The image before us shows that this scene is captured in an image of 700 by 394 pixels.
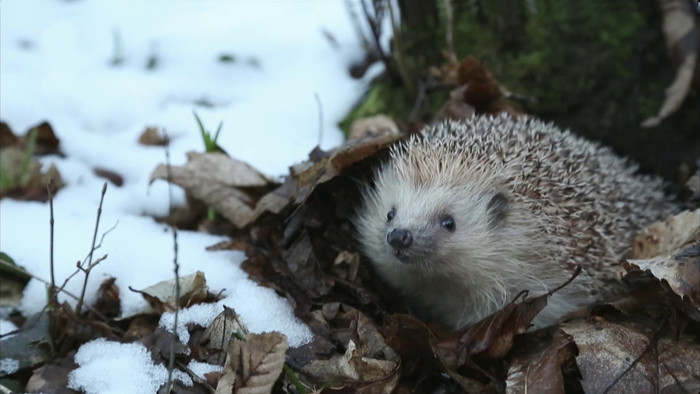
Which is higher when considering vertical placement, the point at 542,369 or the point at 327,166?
the point at 327,166

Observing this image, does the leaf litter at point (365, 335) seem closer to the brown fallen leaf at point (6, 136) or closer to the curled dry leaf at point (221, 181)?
the curled dry leaf at point (221, 181)

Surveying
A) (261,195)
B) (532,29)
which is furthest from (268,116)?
(532,29)

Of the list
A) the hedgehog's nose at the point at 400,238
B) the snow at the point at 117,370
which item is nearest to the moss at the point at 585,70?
the hedgehog's nose at the point at 400,238

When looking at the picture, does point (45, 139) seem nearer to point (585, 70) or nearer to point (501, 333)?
point (501, 333)

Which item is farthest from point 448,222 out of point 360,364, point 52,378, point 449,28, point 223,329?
point 449,28

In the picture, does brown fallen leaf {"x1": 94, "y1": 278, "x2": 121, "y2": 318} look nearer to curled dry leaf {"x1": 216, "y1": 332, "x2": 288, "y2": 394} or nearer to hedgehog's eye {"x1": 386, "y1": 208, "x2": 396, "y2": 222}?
curled dry leaf {"x1": 216, "y1": 332, "x2": 288, "y2": 394}
